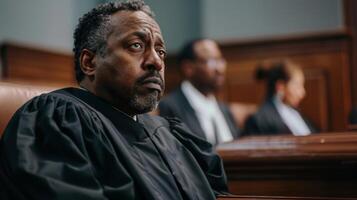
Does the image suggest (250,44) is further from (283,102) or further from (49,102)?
(49,102)

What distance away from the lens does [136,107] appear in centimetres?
161

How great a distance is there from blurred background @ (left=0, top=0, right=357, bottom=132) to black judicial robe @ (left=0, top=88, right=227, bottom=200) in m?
2.55

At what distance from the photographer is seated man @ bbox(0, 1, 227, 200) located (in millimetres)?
1299

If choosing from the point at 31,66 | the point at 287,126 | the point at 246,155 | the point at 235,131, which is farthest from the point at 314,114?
the point at 246,155

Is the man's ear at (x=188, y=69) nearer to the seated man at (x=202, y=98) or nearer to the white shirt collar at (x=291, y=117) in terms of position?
the seated man at (x=202, y=98)

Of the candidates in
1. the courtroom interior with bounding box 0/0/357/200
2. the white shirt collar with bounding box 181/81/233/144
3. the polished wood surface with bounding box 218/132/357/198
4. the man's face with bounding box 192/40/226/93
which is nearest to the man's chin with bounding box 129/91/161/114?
the polished wood surface with bounding box 218/132/357/198

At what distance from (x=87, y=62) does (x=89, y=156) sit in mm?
393

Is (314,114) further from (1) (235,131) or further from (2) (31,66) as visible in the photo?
(2) (31,66)

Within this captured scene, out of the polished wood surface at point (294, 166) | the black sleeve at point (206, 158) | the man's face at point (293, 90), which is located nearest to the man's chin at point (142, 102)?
the black sleeve at point (206, 158)

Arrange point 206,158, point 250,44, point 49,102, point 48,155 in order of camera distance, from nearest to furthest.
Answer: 1. point 48,155
2. point 49,102
3. point 206,158
4. point 250,44

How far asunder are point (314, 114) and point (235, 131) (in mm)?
1129

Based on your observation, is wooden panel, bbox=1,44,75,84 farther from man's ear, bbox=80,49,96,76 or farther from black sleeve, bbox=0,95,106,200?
black sleeve, bbox=0,95,106,200

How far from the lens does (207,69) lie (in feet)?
13.1

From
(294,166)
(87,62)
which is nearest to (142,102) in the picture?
(87,62)
